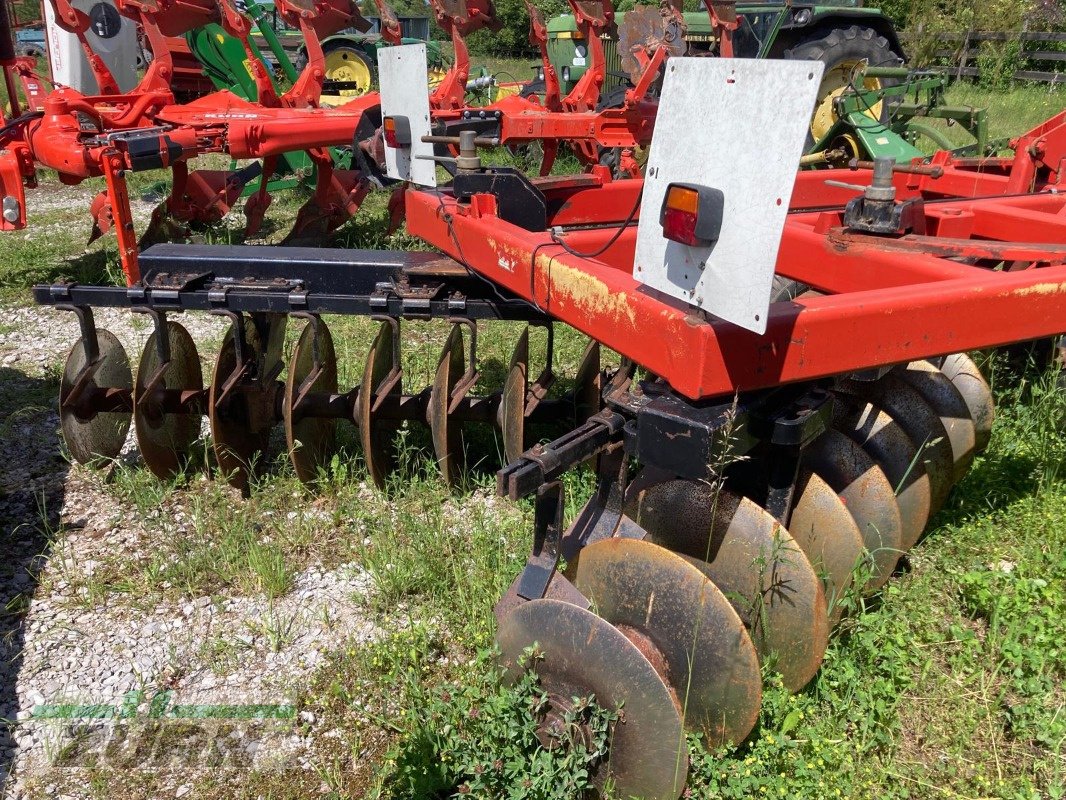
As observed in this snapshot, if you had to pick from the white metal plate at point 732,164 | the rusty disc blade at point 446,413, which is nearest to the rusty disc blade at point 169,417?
the rusty disc blade at point 446,413

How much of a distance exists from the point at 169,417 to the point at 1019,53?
15.9 metres

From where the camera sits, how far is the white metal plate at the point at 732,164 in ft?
5.12

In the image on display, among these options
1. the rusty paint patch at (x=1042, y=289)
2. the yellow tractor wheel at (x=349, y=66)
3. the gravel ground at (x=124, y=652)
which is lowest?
the gravel ground at (x=124, y=652)

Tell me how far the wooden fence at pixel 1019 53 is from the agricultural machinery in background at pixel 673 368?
1218 cm

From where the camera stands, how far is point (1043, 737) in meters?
2.13

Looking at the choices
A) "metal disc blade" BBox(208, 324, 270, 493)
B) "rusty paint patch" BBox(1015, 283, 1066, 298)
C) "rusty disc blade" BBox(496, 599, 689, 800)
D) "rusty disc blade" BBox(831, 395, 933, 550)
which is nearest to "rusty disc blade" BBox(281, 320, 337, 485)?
"metal disc blade" BBox(208, 324, 270, 493)

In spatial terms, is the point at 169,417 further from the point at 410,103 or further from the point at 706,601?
the point at 706,601

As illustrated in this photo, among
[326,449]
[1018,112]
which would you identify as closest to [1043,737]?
[326,449]

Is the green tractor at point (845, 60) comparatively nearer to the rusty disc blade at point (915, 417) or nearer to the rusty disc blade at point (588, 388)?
the rusty disc blade at point (588, 388)

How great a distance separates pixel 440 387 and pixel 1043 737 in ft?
6.63

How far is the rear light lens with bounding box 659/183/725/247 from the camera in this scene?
5.53ft

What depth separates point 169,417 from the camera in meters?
3.49

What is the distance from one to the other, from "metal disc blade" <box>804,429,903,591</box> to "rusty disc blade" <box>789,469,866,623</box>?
0.21 metres

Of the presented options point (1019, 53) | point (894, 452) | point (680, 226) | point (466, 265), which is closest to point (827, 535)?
point (894, 452)
